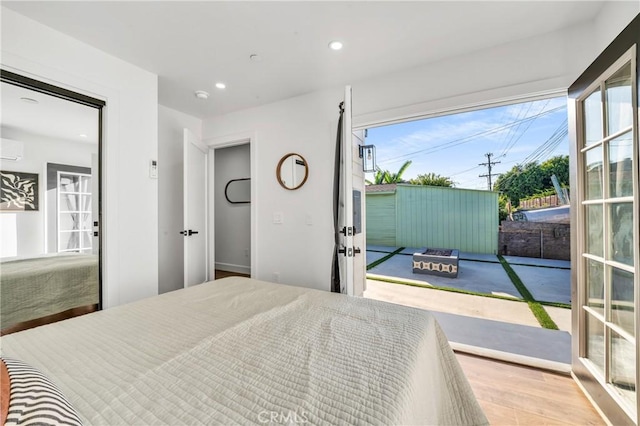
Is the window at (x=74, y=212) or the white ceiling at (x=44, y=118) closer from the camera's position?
the white ceiling at (x=44, y=118)

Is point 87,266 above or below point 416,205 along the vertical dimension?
below

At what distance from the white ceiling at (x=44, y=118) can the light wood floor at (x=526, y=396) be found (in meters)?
3.53

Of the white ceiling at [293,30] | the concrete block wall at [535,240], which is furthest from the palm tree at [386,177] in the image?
the white ceiling at [293,30]

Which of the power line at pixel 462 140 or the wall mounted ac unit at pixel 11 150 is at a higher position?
the power line at pixel 462 140

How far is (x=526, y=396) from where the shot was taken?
170 cm

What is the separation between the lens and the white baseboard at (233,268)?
461cm

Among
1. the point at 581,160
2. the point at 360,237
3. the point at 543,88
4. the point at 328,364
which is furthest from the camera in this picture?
the point at 360,237

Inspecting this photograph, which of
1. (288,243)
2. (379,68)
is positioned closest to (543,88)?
(379,68)

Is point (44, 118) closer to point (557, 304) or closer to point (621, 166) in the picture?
point (621, 166)

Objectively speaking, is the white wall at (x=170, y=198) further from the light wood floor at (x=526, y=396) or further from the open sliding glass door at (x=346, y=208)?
the light wood floor at (x=526, y=396)

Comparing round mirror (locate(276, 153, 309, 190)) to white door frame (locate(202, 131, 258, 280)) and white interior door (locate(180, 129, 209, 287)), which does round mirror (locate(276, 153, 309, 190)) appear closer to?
white door frame (locate(202, 131, 258, 280))

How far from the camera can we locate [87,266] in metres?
2.24

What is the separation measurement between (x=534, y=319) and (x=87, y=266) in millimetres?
4473

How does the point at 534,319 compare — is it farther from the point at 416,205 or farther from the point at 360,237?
the point at 416,205
